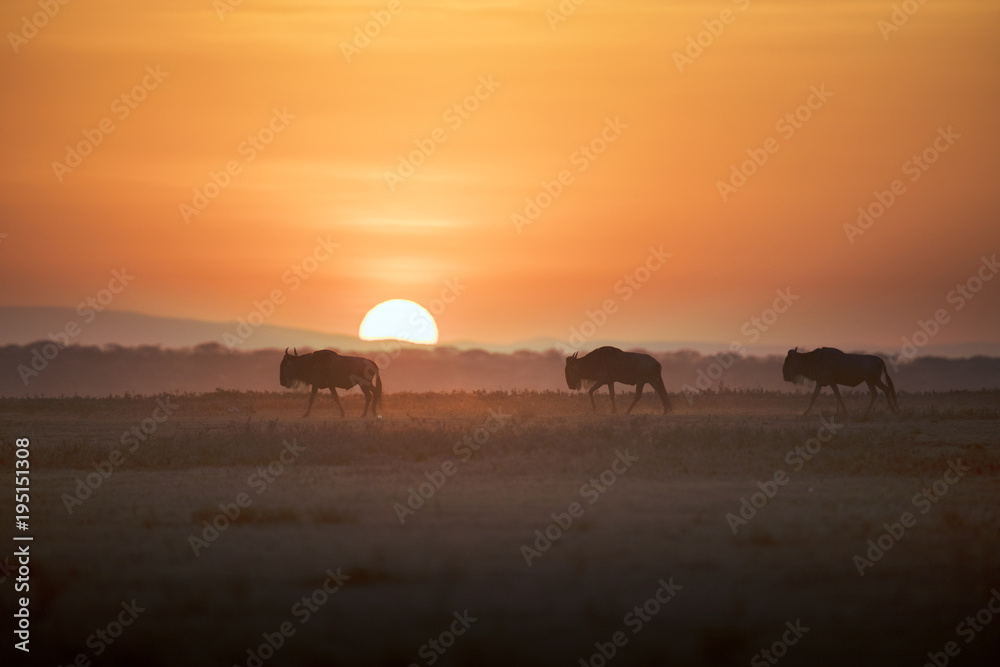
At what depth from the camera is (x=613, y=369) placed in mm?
34562

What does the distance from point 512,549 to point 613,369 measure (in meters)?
23.3

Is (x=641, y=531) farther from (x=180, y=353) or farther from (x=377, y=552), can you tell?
(x=180, y=353)

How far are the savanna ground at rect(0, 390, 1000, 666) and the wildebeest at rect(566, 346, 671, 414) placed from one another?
10740 millimetres

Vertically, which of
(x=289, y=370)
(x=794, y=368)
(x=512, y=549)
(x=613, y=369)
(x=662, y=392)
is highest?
(x=289, y=370)

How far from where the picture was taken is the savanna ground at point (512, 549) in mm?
8711

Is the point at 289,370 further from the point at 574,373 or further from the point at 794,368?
the point at 794,368

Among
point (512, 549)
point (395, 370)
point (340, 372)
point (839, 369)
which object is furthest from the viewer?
point (395, 370)

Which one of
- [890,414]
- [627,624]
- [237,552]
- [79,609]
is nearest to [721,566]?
[627,624]

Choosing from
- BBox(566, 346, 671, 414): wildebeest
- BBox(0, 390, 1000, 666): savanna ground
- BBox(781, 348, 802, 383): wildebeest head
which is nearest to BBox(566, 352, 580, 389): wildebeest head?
BBox(566, 346, 671, 414): wildebeest

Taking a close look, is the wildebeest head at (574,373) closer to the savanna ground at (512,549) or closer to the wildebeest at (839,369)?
the wildebeest at (839,369)

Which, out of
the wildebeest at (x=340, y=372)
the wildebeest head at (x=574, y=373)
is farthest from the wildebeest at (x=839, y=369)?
the wildebeest at (x=340, y=372)

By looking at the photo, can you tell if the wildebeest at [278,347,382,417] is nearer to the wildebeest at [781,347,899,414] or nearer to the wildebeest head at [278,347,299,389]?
the wildebeest head at [278,347,299,389]

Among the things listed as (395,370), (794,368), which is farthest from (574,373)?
(395,370)

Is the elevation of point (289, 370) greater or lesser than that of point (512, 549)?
greater
